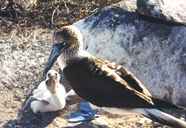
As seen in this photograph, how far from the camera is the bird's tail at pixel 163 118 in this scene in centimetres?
698

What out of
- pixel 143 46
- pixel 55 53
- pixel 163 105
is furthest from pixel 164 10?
pixel 163 105

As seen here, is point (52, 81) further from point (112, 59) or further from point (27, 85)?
point (112, 59)

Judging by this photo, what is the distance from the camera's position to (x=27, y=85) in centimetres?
827

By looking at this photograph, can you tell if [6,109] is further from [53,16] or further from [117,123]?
[53,16]

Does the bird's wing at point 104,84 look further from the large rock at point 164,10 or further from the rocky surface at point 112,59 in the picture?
the large rock at point 164,10

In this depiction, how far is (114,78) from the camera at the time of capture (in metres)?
7.15

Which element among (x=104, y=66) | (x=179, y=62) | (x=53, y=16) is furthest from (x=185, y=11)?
(x=53, y=16)

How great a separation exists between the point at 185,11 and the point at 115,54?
0.98 m

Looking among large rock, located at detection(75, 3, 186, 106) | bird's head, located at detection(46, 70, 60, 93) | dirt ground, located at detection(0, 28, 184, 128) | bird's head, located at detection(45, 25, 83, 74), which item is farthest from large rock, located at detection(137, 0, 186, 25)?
bird's head, located at detection(46, 70, 60, 93)

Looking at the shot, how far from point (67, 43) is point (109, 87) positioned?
908 millimetres

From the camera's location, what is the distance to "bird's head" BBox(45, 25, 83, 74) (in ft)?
25.2

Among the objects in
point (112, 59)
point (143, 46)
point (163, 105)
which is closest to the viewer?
point (163, 105)

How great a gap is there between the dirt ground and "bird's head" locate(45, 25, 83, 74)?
61 centimetres

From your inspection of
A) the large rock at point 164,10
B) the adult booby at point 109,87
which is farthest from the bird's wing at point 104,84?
the large rock at point 164,10
